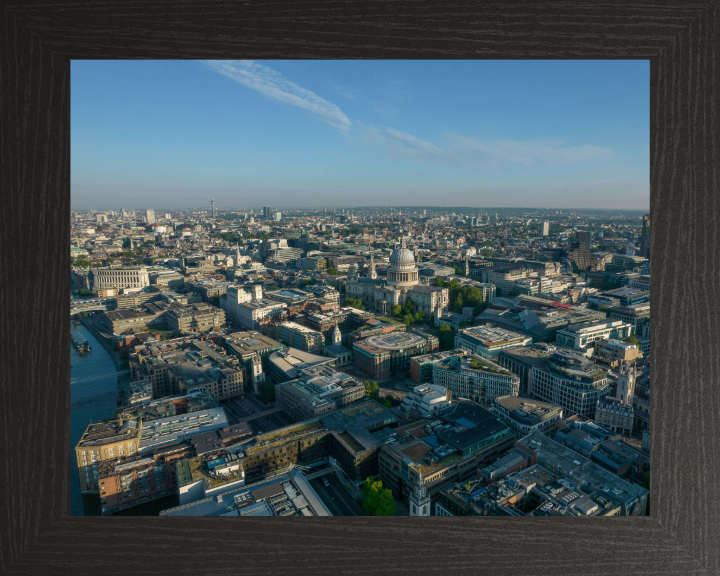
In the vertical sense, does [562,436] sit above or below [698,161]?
below

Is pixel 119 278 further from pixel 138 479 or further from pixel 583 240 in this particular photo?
pixel 583 240

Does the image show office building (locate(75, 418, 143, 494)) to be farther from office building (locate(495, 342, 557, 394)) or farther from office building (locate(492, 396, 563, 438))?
office building (locate(495, 342, 557, 394))

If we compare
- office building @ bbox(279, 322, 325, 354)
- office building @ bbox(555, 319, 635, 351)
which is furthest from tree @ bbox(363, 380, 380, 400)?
office building @ bbox(555, 319, 635, 351)

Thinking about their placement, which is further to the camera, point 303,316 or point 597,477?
point 303,316

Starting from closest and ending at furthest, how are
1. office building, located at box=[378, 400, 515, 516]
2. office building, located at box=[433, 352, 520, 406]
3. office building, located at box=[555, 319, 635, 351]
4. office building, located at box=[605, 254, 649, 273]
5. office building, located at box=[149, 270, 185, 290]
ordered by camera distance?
office building, located at box=[378, 400, 515, 516] → office building, located at box=[433, 352, 520, 406] → office building, located at box=[555, 319, 635, 351] → office building, located at box=[605, 254, 649, 273] → office building, located at box=[149, 270, 185, 290]

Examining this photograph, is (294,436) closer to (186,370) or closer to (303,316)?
(186,370)

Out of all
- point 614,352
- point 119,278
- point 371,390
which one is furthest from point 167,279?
point 614,352

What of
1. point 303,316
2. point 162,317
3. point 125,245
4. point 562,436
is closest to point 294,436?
point 562,436
